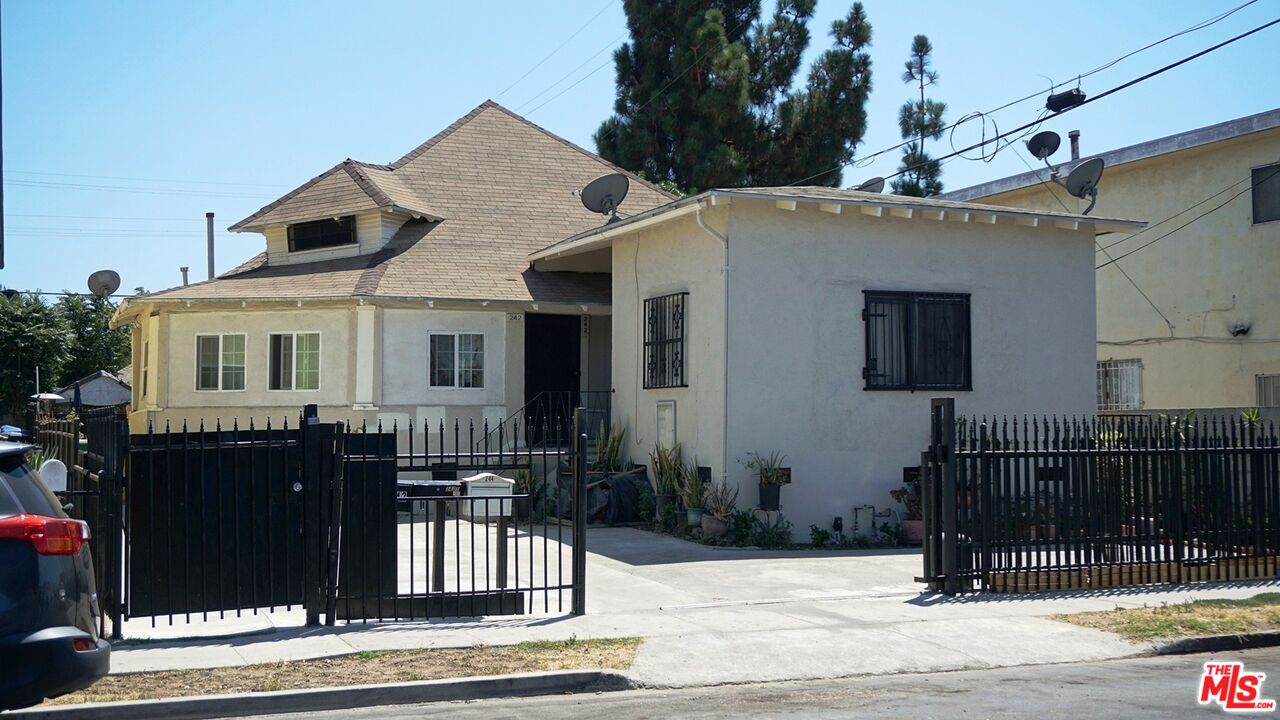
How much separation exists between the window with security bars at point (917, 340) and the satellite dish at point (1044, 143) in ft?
17.6

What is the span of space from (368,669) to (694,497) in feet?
28.7

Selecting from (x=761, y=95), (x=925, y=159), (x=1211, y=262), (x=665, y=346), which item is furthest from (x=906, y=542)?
(x=761, y=95)

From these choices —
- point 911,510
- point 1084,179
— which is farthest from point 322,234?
point 1084,179

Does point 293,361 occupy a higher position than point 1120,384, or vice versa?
point 293,361

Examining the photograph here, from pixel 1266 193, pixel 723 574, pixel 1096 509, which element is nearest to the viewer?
pixel 1096 509

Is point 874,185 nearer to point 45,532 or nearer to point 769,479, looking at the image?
point 769,479

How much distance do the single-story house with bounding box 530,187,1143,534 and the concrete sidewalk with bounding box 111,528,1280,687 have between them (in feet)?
12.6

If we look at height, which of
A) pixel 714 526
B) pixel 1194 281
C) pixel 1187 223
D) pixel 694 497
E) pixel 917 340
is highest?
pixel 1187 223

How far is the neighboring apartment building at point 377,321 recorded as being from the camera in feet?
70.9

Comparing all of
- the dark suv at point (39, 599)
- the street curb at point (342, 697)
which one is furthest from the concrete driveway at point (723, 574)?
the dark suv at point (39, 599)

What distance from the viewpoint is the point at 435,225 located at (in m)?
23.9

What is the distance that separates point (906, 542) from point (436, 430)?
8.75 metres

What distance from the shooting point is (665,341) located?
1872cm

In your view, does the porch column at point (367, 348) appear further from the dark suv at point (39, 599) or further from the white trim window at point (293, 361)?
the dark suv at point (39, 599)
